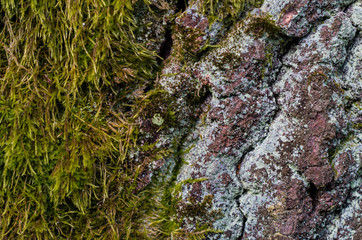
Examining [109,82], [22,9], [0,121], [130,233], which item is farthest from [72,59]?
[130,233]

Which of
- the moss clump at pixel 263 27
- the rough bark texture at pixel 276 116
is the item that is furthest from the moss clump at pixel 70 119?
the moss clump at pixel 263 27

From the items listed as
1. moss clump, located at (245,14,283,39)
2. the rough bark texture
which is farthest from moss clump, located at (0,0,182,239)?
moss clump, located at (245,14,283,39)

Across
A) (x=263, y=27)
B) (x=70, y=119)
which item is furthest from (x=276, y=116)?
(x=70, y=119)

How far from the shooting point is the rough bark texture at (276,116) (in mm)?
1286

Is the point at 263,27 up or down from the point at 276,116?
up

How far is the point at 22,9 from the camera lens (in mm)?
1390

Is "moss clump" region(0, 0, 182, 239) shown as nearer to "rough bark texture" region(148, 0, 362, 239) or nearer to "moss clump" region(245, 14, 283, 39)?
"rough bark texture" region(148, 0, 362, 239)

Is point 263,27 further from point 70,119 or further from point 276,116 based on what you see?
point 70,119

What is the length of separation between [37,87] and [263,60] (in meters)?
1.10

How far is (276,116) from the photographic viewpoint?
1.37 m

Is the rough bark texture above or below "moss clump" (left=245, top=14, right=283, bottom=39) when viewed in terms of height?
below

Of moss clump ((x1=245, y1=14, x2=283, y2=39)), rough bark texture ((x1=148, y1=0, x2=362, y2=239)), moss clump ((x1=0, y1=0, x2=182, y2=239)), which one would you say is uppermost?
moss clump ((x1=245, y1=14, x2=283, y2=39))

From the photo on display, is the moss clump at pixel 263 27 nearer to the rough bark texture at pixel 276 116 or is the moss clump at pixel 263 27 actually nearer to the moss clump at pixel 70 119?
the rough bark texture at pixel 276 116

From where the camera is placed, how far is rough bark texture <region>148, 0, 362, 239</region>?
1286 mm
